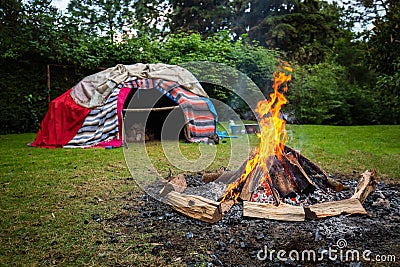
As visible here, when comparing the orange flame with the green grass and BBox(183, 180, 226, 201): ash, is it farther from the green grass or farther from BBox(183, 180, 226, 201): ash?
the green grass

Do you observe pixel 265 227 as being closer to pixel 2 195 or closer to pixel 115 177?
pixel 115 177

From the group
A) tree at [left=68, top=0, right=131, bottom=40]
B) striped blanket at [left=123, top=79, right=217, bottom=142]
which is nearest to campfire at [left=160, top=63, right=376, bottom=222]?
striped blanket at [left=123, top=79, right=217, bottom=142]

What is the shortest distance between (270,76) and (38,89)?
23.8 feet

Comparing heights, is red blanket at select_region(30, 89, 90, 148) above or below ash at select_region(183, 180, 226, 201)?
above

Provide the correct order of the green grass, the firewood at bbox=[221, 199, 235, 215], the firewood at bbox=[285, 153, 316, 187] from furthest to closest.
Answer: the green grass, the firewood at bbox=[285, 153, 316, 187], the firewood at bbox=[221, 199, 235, 215]

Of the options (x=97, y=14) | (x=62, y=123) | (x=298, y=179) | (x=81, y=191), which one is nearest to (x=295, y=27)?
(x=97, y=14)

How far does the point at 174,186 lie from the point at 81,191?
109cm

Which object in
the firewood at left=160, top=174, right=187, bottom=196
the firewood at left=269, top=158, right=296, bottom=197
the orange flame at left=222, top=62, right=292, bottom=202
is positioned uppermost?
the orange flame at left=222, top=62, right=292, bottom=202

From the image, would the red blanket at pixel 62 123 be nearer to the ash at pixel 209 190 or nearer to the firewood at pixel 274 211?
the ash at pixel 209 190

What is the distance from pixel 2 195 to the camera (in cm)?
388

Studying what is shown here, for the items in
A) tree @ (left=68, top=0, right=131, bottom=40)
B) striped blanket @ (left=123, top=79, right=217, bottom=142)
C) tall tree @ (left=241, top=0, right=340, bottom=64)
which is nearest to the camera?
striped blanket @ (left=123, top=79, right=217, bottom=142)

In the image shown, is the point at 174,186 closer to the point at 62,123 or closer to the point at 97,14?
the point at 62,123

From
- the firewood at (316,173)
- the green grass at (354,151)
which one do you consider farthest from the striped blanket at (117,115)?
the firewood at (316,173)

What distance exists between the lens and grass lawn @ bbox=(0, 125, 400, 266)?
8.20ft
